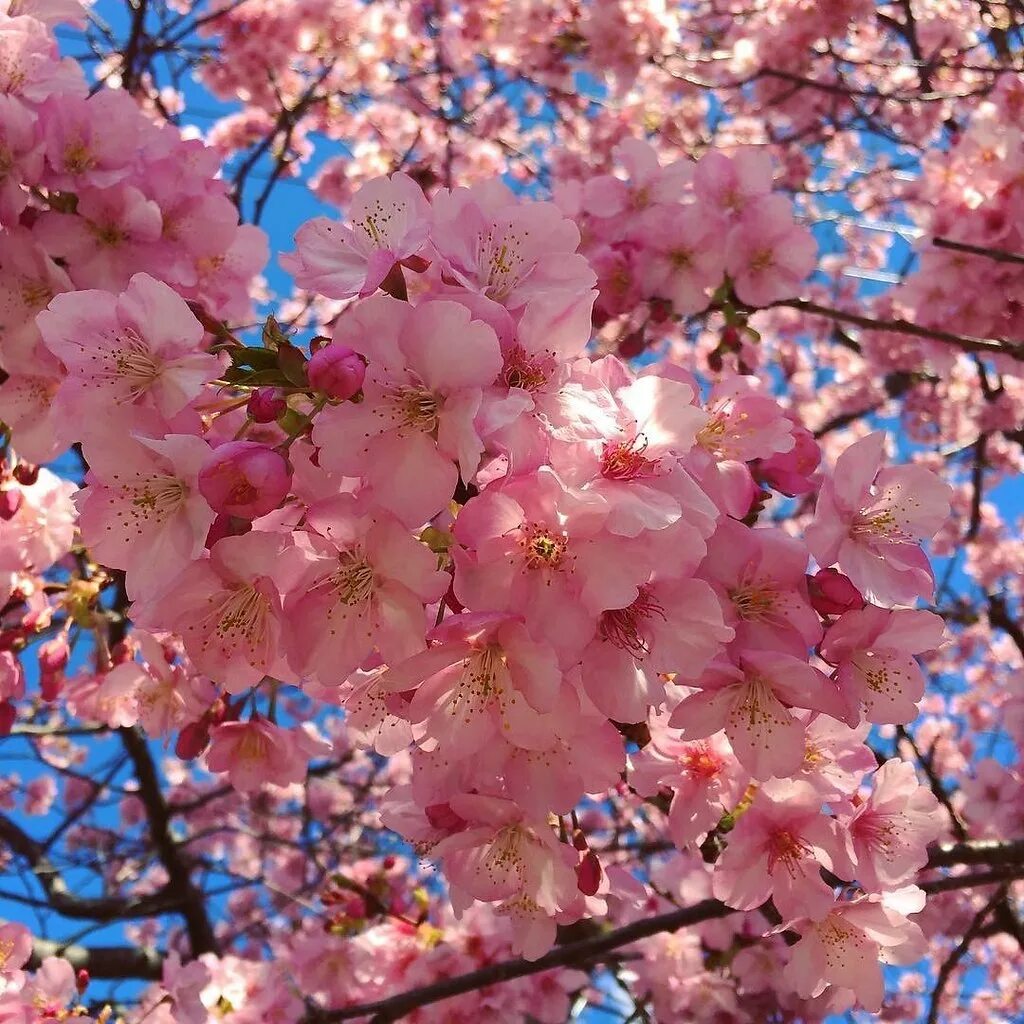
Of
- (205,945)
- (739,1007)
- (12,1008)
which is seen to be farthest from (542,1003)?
(205,945)

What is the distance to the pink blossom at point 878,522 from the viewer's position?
1291 millimetres

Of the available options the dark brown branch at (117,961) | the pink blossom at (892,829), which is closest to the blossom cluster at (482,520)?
the pink blossom at (892,829)

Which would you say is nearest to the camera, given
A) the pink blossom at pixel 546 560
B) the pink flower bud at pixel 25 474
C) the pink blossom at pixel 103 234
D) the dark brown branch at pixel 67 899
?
the pink blossom at pixel 546 560

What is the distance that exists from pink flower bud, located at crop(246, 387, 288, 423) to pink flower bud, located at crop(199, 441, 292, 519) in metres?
0.06

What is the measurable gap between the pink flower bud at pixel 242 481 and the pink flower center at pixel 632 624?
0.40m

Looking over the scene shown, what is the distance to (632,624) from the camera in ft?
3.74

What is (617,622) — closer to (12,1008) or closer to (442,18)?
(12,1008)

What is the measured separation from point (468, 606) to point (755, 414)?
0.55 m

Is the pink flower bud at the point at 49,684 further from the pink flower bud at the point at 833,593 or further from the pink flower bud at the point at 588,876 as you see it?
the pink flower bud at the point at 833,593

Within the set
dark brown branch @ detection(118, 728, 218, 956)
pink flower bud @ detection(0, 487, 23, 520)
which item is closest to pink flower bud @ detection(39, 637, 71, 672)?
pink flower bud @ detection(0, 487, 23, 520)

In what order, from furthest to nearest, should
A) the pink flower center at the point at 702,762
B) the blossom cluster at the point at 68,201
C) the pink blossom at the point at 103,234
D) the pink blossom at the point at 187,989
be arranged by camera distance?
the pink blossom at the point at 187,989 → the pink blossom at the point at 103,234 → the blossom cluster at the point at 68,201 → the pink flower center at the point at 702,762

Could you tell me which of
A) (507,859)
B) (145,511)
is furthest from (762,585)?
(145,511)

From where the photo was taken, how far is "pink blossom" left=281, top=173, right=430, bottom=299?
1238 millimetres

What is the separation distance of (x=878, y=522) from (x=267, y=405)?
83cm
